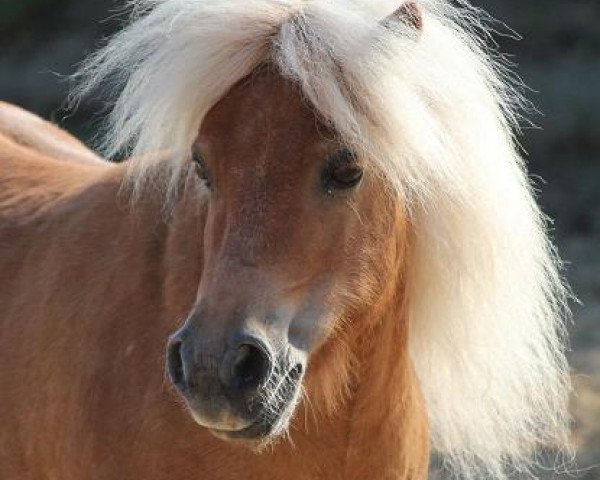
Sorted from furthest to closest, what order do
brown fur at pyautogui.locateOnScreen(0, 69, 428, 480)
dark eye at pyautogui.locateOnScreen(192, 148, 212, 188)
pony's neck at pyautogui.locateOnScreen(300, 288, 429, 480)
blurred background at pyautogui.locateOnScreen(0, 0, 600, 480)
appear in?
blurred background at pyautogui.locateOnScreen(0, 0, 600, 480)
pony's neck at pyautogui.locateOnScreen(300, 288, 429, 480)
dark eye at pyautogui.locateOnScreen(192, 148, 212, 188)
brown fur at pyautogui.locateOnScreen(0, 69, 428, 480)

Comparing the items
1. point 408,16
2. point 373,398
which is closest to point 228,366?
point 373,398

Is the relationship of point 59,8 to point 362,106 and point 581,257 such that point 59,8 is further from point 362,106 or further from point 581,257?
point 362,106

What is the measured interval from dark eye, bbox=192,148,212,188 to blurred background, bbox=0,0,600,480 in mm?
2790

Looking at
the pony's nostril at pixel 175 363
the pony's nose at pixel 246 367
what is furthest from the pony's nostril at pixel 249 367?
the pony's nostril at pixel 175 363

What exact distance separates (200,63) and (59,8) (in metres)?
8.70

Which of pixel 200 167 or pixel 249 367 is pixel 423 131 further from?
pixel 249 367

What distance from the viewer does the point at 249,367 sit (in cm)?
253

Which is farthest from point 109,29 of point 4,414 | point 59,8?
point 4,414

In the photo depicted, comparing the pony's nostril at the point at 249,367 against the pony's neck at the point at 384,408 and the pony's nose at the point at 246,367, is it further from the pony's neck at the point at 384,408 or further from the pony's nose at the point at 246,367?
the pony's neck at the point at 384,408

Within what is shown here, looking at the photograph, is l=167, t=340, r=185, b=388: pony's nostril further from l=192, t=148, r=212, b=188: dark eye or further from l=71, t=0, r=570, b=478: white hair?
l=71, t=0, r=570, b=478: white hair

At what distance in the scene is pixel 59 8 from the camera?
11156 mm

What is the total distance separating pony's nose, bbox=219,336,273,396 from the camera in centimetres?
249

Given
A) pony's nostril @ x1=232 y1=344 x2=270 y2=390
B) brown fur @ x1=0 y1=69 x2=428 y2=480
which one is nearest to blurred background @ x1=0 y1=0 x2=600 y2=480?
brown fur @ x1=0 y1=69 x2=428 y2=480

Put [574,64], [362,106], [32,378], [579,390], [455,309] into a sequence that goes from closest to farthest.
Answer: [362,106] → [455,309] → [32,378] → [579,390] → [574,64]
